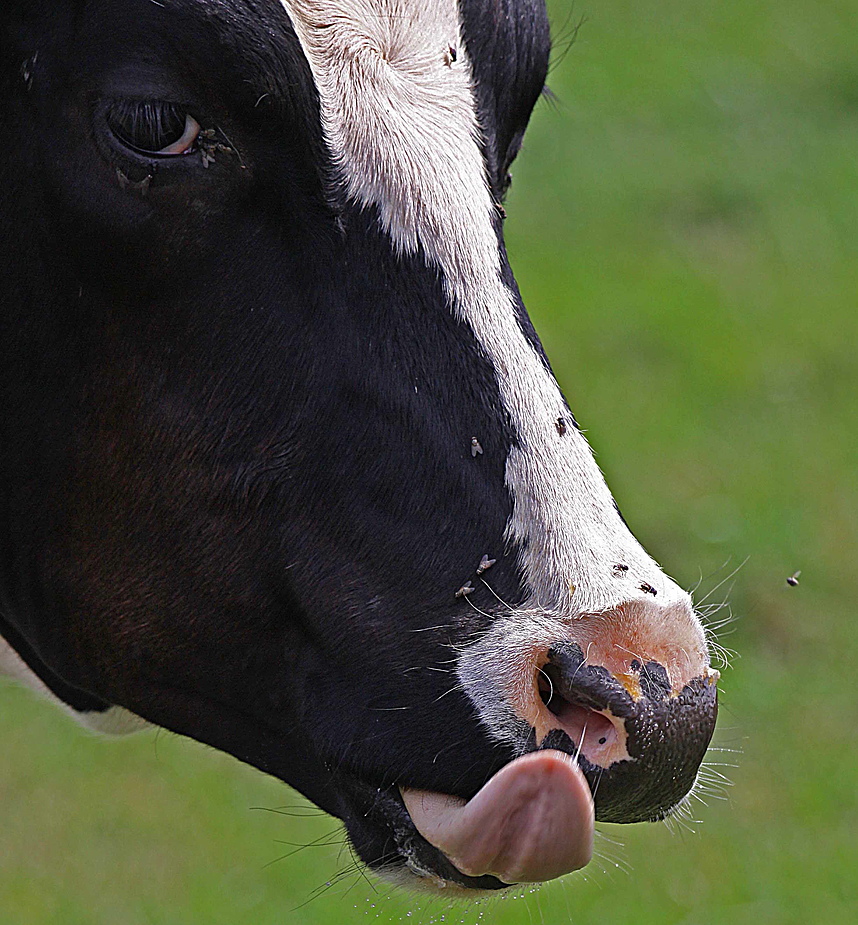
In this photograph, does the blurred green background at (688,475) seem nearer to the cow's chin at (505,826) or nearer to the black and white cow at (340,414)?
the cow's chin at (505,826)

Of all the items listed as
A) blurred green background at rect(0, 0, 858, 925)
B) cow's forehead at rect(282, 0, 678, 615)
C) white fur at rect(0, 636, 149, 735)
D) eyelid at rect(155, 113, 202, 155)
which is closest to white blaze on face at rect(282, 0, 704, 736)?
cow's forehead at rect(282, 0, 678, 615)

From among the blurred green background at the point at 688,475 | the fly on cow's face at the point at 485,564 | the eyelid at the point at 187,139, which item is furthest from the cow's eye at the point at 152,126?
the blurred green background at the point at 688,475

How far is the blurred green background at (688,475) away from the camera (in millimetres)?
4195

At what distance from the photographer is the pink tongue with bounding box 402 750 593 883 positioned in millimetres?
1656

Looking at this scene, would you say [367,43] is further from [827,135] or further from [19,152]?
[827,135]

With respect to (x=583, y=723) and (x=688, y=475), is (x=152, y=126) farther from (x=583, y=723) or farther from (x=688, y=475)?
(x=688, y=475)

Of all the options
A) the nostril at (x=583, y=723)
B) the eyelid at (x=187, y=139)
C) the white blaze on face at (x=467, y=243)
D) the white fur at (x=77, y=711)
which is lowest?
the white fur at (x=77, y=711)

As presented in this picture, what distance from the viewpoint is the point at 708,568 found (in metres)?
5.49

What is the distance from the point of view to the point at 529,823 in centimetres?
167

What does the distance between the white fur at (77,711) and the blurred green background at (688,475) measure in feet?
1.39

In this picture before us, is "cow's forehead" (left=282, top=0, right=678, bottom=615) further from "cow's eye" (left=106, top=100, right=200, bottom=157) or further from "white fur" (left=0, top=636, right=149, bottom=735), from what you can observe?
"white fur" (left=0, top=636, right=149, bottom=735)

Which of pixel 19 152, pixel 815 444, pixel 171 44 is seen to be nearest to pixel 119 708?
pixel 19 152

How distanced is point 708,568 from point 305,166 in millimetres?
3900

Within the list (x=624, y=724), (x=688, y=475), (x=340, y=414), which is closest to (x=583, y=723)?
(x=624, y=724)
